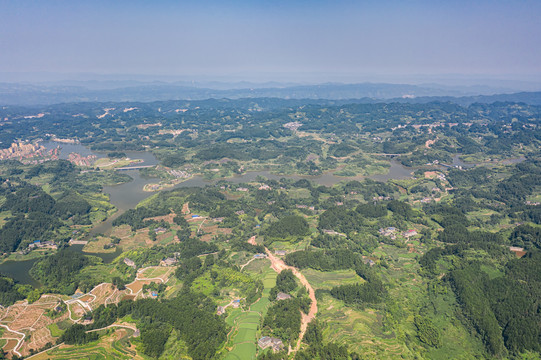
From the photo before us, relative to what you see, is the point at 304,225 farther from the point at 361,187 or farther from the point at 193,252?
the point at 361,187

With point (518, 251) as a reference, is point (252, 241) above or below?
below

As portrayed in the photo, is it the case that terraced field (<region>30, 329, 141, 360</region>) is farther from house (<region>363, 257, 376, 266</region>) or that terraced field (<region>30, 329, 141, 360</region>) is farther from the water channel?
house (<region>363, 257, 376, 266</region>)

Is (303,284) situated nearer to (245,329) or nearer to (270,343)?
(245,329)

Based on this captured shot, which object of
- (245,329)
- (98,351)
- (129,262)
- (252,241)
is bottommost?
(98,351)

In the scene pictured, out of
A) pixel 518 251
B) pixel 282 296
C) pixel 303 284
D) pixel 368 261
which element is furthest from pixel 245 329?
pixel 518 251

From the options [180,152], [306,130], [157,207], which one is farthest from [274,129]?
[157,207]

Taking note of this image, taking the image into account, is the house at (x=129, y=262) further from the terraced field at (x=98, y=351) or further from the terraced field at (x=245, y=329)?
the terraced field at (x=245, y=329)

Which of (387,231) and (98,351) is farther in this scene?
(387,231)

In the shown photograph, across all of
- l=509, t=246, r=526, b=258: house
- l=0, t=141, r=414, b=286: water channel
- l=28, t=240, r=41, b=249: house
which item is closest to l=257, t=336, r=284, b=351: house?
l=0, t=141, r=414, b=286: water channel
